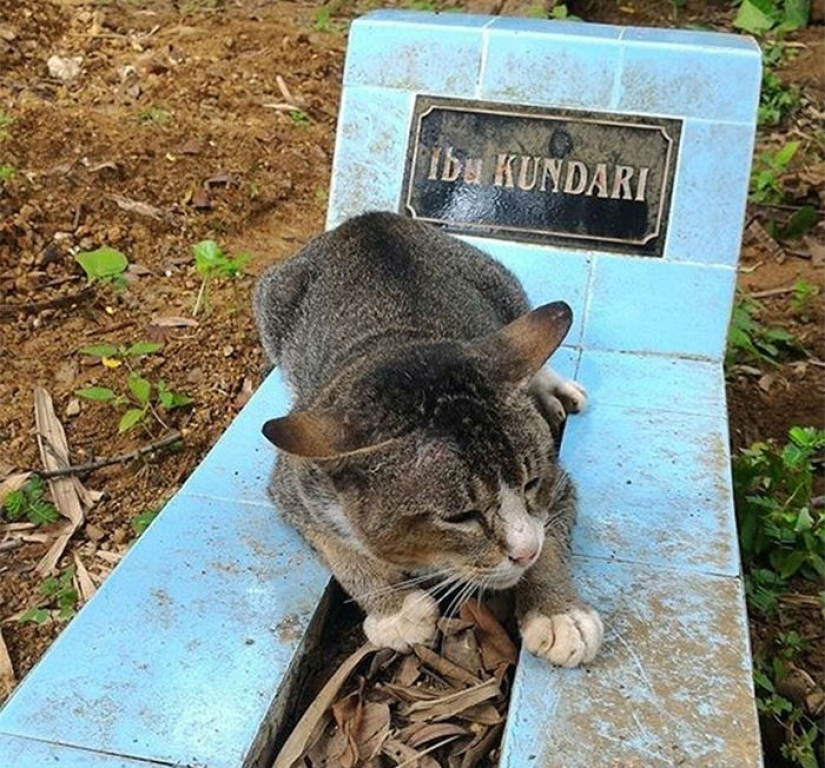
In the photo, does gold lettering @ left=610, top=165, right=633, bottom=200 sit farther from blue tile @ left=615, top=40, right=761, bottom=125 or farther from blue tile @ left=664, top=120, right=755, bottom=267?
blue tile @ left=615, top=40, right=761, bottom=125

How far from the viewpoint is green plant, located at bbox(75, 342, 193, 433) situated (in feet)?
16.1

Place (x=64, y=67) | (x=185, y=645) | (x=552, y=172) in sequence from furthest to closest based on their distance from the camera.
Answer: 1. (x=64, y=67)
2. (x=552, y=172)
3. (x=185, y=645)

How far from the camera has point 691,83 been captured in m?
5.27

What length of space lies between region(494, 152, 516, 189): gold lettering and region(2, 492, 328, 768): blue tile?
7.58 ft

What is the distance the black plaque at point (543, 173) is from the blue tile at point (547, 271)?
7 centimetres

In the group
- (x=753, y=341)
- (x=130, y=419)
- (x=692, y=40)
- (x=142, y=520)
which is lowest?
(x=142, y=520)

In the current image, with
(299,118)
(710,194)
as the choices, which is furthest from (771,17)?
(710,194)

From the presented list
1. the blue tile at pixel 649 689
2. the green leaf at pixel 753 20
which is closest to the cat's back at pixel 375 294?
the blue tile at pixel 649 689

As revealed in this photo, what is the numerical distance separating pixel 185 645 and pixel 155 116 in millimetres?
4953

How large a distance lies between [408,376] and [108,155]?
4.32 metres

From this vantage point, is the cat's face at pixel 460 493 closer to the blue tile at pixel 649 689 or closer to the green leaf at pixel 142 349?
the blue tile at pixel 649 689

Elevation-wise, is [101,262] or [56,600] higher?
[101,262]

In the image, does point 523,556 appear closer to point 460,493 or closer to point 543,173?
point 460,493

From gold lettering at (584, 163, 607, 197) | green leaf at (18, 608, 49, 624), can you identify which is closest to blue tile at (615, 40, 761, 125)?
gold lettering at (584, 163, 607, 197)
